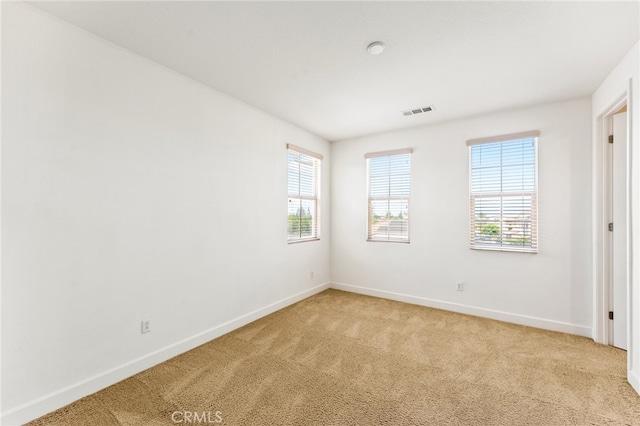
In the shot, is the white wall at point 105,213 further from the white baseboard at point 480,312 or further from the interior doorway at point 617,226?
the interior doorway at point 617,226

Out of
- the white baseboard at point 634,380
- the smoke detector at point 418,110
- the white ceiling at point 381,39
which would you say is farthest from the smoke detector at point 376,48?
the white baseboard at point 634,380

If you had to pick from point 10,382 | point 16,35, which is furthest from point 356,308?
point 16,35

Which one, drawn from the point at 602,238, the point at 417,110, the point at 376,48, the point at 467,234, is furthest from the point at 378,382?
the point at 417,110

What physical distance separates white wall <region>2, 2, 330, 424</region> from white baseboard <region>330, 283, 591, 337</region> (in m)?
2.11

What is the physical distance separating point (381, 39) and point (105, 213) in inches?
101

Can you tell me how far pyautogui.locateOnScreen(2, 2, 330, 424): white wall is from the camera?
1786mm

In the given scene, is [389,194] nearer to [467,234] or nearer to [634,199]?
[467,234]

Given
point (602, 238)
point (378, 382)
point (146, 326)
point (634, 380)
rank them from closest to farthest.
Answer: point (634, 380)
point (378, 382)
point (146, 326)
point (602, 238)

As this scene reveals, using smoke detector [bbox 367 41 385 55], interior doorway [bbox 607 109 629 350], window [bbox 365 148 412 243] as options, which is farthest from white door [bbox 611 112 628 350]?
smoke detector [bbox 367 41 385 55]

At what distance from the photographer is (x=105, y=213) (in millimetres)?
2178

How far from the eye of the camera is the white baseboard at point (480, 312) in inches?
125

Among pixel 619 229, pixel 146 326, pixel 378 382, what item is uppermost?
pixel 619 229

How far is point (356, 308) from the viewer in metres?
3.97

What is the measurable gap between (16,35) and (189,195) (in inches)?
60.4
